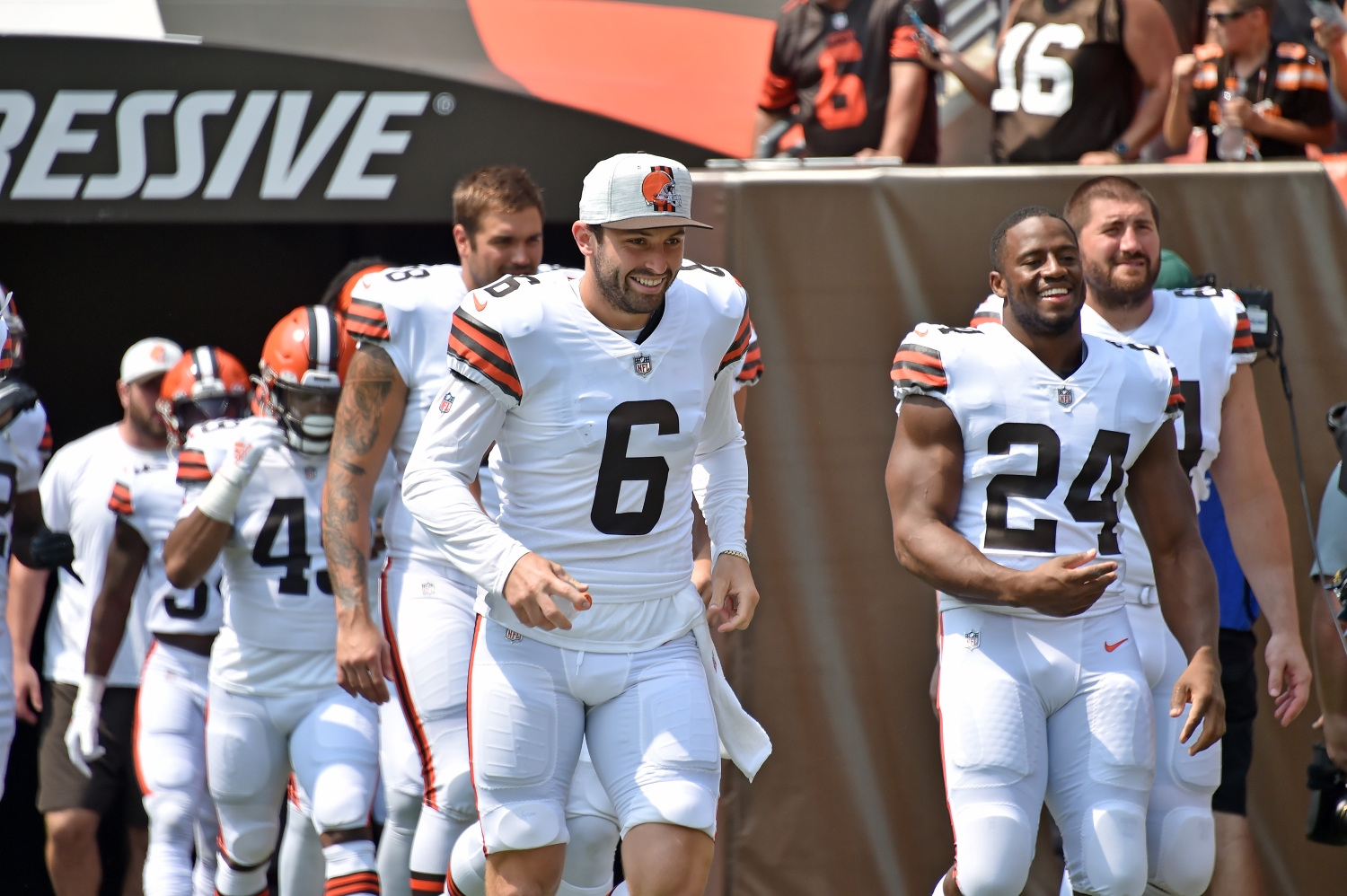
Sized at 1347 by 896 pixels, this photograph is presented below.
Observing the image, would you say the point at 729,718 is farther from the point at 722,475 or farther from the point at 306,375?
the point at 306,375

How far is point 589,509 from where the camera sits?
10.8 feet

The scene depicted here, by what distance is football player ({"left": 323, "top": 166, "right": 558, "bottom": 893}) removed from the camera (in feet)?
13.0

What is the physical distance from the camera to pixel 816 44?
5945 mm

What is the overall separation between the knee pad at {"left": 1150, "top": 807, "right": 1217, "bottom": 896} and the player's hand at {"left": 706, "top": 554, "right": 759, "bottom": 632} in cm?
126

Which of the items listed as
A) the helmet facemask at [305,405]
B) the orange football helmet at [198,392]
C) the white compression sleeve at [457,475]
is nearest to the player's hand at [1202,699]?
the white compression sleeve at [457,475]

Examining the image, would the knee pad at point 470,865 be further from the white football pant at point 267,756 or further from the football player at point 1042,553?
the football player at point 1042,553

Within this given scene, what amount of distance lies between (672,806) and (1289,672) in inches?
81.7

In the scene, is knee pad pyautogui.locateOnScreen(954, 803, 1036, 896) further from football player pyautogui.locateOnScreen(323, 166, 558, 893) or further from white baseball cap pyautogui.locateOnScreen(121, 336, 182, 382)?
white baseball cap pyautogui.locateOnScreen(121, 336, 182, 382)

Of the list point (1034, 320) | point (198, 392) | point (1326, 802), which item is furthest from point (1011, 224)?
point (198, 392)

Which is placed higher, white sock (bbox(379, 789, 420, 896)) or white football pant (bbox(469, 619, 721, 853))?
white football pant (bbox(469, 619, 721, 853))

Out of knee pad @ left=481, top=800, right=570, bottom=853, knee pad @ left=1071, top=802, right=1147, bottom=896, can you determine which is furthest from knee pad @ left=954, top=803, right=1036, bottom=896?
knee pad @ left=481, top=800, right=570, bottom=853

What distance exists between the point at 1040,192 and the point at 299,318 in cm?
256

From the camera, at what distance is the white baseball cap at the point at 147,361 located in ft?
20.0

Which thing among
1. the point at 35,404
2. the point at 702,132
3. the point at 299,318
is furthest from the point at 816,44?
the point at 35,404
